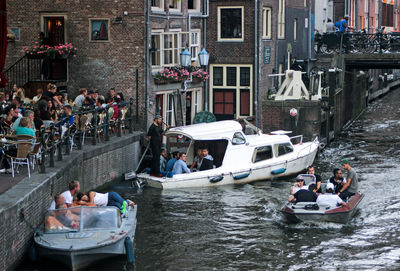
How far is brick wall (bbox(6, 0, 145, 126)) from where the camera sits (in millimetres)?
30703

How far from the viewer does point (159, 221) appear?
22797mm

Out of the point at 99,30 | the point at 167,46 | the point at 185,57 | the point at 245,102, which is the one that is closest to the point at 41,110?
the point at 99,30

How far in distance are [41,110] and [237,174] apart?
8.07 m

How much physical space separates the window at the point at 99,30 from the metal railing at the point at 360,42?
57.3 feet

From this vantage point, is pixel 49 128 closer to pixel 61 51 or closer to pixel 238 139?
pixel 238 139

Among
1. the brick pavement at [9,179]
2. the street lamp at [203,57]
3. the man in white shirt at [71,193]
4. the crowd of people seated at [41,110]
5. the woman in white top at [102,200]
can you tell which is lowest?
the woman in white top at [102,200]

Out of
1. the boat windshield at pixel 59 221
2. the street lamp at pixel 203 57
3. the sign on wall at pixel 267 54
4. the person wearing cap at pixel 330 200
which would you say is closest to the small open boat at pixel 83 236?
the boat windshield at pixel 59 221

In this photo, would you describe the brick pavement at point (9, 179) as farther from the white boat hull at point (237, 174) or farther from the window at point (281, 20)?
the window at point (281, 20)

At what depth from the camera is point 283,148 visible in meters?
30.3

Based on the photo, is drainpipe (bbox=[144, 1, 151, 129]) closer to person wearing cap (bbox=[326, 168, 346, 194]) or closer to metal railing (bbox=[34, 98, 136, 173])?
metal railing (bbox=[34, 98, 136, 173])

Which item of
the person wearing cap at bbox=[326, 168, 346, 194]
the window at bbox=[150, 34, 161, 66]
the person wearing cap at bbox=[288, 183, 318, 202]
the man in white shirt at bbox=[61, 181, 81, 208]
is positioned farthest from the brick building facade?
the man in white shirt at bbox=[61, 181, 81, 208]

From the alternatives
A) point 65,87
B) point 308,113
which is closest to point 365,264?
point 65,87

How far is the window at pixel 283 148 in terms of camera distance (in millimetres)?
30016

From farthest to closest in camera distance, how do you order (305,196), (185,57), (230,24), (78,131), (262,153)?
1. (230,24)
2. (185,57)
3. (262,153)
4. (78,131)
5. (305,196)
